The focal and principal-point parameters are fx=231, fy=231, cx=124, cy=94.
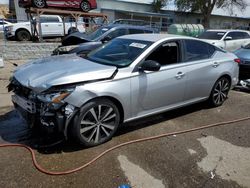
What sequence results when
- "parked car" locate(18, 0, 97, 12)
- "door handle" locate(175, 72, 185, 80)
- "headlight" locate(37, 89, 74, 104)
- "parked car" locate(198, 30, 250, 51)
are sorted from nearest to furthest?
"headlight" locate(37, 89, 74, 104) < "door handle" locate(175, 72, 185, 80) < "parked car" locate(198, 30, 250, 51) < "parked car" locate(18, 0, 97, 12)

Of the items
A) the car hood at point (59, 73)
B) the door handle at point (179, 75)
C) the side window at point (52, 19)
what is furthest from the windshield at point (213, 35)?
the side window at point (52, 19)

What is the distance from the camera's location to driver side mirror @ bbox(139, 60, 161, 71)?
135 inches

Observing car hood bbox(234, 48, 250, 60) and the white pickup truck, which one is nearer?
car hood bbox(234, 48, 250, 60)

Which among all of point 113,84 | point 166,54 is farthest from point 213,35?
point 113,84

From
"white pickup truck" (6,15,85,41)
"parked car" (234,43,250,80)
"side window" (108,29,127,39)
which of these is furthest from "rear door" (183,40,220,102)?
"white pickup truck" (6,15,85,41)

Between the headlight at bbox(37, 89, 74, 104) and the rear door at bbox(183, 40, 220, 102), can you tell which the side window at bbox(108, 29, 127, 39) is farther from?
the headlight at bbox(37, 89, 74, 104)

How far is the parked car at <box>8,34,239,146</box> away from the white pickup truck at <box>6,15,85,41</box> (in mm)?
10937

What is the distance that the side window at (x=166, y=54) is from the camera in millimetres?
3798

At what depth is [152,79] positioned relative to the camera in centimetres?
361

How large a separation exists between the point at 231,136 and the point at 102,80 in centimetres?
237

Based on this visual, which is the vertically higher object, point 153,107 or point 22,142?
point 153,107

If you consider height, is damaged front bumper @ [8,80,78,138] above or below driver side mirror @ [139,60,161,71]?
below

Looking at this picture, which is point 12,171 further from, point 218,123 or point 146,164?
point 218,123

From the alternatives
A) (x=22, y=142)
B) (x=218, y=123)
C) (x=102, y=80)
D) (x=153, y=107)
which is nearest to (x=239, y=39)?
(x=218, y=123)
